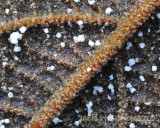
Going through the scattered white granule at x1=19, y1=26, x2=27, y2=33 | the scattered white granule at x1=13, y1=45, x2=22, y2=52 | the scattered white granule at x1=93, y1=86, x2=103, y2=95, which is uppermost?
the scattered white granule at x1=19, y1=26, x2=27, y2=33

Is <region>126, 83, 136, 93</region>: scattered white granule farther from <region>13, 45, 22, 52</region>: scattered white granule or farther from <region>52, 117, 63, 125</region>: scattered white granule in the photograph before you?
<region>13, 45, 22, 52</region>: scattered white granule

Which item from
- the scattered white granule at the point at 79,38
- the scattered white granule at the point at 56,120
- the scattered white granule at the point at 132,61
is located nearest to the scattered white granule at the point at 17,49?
the scattered white granule at the point at 79,38

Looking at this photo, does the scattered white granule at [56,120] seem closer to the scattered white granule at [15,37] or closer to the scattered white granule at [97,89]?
the scattered white granule at [97,89]

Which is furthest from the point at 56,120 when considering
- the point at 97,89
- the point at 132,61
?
the point at 132,61

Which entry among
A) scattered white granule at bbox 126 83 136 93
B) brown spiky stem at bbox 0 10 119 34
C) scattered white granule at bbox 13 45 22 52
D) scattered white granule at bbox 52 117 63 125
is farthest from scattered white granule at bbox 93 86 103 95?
scattered white granule at bbox 13 45 22 52

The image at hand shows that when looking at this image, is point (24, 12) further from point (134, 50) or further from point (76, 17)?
point (134, 50)

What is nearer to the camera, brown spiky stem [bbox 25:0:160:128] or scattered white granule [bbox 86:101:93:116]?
brown spiky stem [bbox 25:0:160:128]

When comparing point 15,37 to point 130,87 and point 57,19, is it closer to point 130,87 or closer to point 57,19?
point 57,19
